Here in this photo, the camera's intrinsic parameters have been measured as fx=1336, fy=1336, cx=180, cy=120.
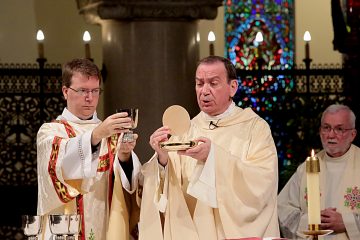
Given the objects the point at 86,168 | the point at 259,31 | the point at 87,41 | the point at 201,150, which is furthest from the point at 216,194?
the point at 259,31

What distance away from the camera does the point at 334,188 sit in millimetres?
8914

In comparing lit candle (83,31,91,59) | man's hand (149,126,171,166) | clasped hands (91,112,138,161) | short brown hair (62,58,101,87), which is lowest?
man's hand (149,126,171,166)

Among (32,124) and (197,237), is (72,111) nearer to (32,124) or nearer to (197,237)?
(197,237)

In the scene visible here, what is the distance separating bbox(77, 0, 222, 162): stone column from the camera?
11.3 metres

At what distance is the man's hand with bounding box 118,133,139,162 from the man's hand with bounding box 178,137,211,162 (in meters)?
0.33

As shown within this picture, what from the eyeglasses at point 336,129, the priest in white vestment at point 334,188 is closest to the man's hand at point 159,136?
the priest in white vestment at point 334,188

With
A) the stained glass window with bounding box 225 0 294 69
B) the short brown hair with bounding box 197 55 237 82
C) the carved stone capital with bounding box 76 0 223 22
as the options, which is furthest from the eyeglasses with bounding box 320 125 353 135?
the stained glass window with bounding box 225 0 294 69

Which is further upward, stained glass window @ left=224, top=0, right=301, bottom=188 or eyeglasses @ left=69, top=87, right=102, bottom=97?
stained glass window @ left=224, top=0, right=301, bottom=188

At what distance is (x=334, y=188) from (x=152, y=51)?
2.95 m

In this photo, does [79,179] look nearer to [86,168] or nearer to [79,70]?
[86,168]

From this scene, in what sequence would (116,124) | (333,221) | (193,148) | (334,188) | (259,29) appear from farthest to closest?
(259,29)
(334,188)
(333,221)
(193,148)
(116,124)

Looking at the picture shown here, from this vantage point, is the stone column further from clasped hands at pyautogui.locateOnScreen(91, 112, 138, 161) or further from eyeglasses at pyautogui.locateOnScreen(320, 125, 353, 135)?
clasped hands at pyautogui.locateOnScreen(91, 112, 138, 161)

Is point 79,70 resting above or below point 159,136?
above

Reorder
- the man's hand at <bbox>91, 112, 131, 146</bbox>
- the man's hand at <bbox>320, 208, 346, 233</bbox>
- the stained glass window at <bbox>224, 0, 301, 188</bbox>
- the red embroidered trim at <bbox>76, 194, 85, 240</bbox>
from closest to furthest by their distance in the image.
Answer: the man's hand at <bbox>91, 112, 131, 146</bbox> → the red embroidered trim at <bbox>76, 194, 85, 240</bbox> → the man's hand at <bbox>320, 208, 346, 233</bbox> → the stained glass window at <bbox>224, 0, 301, 188</bbox>
